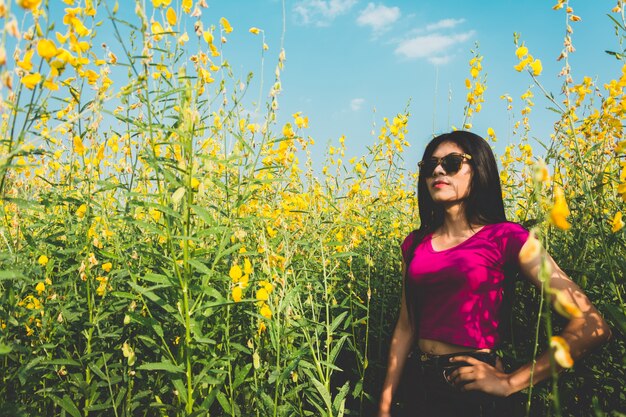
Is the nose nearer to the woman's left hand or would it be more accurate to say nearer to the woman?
the woman

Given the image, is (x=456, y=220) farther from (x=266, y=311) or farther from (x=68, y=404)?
(x=68, y=404)

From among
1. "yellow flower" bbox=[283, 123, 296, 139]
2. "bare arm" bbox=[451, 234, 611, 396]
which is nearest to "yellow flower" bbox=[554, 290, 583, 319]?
"bare arm" bbox=[451, 234, 611, 396]

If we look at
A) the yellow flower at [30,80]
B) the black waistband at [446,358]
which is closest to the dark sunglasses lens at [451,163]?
the black waistband at [446,358]

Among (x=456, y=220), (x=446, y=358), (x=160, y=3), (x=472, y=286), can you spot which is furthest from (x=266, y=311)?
(x=160, y=3)

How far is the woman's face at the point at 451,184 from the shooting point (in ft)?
7.30

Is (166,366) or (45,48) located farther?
(166,366)

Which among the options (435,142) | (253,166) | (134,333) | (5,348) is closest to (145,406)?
(134,333)

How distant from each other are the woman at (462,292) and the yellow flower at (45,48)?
1640 millimetres

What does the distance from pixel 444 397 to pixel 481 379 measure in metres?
0.20

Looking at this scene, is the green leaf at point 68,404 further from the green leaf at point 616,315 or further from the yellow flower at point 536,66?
the yellow flower at point 536,66

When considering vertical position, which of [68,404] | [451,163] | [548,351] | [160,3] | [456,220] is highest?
[160,3]

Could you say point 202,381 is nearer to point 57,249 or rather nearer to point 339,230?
point 57,249

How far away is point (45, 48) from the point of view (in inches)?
49.7

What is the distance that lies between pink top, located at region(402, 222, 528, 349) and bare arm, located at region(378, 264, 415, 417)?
7.1 inches
